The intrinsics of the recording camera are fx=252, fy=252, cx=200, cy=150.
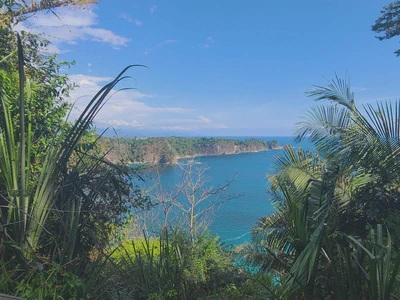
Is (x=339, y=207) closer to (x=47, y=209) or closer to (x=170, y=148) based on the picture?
(x=47, y=209)

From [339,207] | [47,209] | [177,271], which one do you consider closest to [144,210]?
[177,271]

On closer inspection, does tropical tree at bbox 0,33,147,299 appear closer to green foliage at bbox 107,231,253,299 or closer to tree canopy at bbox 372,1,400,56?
green foliage at bbox 107,231,253,299

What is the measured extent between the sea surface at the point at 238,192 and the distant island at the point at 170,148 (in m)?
0.69

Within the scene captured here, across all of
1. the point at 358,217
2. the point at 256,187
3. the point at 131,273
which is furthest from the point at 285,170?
the point at 256,187

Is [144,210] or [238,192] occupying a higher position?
[144,210]

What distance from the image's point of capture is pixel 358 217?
101 inches

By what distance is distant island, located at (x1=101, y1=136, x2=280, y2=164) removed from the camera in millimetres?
2494

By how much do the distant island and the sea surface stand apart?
69cm

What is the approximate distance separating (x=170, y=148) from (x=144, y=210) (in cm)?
656

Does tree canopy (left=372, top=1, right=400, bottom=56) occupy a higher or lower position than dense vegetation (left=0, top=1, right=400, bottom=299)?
higher

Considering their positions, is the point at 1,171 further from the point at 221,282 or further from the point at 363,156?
the point at 363,156

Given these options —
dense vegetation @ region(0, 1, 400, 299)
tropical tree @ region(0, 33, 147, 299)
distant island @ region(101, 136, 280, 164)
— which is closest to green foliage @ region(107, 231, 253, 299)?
dense vegetation @ region(0, 1, 400, 299)

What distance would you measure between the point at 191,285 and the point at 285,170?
2.27 m

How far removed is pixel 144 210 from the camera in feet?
7.33
